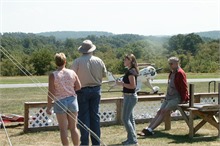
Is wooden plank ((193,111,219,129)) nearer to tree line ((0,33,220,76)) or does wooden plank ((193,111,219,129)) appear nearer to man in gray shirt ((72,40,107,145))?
man in gray shirt ((72,40,107,145))

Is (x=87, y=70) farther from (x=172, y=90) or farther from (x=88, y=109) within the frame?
(x=172, y=90)

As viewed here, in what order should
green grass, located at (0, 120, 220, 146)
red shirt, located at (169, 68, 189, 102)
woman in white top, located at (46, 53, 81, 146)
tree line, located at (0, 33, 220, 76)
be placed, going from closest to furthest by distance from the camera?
woman in white top, located at (46, 53, 81, 146) < green grass, located at (0, 120, 220, 146) < red shirt, located at (169, 68, 189, 102) < tree line, located at (0, 33, 220, 76)

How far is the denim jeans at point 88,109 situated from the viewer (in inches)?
262

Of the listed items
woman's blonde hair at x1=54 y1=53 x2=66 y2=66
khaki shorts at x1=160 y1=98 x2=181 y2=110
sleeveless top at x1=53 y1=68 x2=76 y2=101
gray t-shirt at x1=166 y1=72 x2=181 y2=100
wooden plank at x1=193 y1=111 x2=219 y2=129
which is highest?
woman's blonde hair at x1=54 y1=53 x2=66 y2=66

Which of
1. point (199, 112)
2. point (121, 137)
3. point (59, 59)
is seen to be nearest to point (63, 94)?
point (59, 59)

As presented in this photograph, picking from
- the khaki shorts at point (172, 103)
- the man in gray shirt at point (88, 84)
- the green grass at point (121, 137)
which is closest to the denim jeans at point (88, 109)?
the man in gray shirt at point (88, 84)

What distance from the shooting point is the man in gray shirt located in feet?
21.8

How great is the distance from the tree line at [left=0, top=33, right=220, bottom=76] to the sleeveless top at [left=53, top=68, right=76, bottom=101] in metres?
20.1

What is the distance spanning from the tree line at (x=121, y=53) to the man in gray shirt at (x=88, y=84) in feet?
64.2

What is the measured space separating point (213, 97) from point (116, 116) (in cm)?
269

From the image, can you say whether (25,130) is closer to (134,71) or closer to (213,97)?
(134,71)

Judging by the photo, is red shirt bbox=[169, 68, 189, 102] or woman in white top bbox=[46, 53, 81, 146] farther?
red shirt bbox=[169, 68, 189, 102]

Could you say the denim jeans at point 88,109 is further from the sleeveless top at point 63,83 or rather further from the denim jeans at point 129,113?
the denim jeans at point 129,113

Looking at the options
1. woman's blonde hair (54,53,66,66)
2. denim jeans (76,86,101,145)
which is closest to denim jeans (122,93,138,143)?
denim jeans (76,86,101,145)
